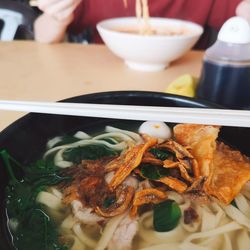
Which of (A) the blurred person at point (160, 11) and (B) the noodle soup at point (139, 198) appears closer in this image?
(B) the noodle soup at point (139, 198)

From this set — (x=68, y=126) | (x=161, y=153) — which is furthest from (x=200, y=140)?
(x=68, y=126)

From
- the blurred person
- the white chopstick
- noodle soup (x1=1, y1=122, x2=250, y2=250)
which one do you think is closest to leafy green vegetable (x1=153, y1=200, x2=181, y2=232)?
noodle soup (x1=1, y1=122, x2=250, y2=250)

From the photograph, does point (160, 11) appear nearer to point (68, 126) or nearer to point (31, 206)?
point (68, 126)

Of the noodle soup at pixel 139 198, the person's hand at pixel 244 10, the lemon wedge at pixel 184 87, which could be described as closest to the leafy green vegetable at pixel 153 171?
the noodle soup at pixel 139 198

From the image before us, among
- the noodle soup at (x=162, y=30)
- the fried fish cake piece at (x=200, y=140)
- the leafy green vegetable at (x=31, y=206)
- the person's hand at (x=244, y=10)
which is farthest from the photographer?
the person's hand at (x=244, y=10)

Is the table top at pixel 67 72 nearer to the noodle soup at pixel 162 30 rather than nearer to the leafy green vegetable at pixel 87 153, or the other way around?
the noodle soup at pixel 162 30

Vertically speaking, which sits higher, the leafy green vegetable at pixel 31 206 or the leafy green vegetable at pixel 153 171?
the leafy green vegetable at pixel 153 171

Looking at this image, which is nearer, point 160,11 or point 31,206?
point 31,206
